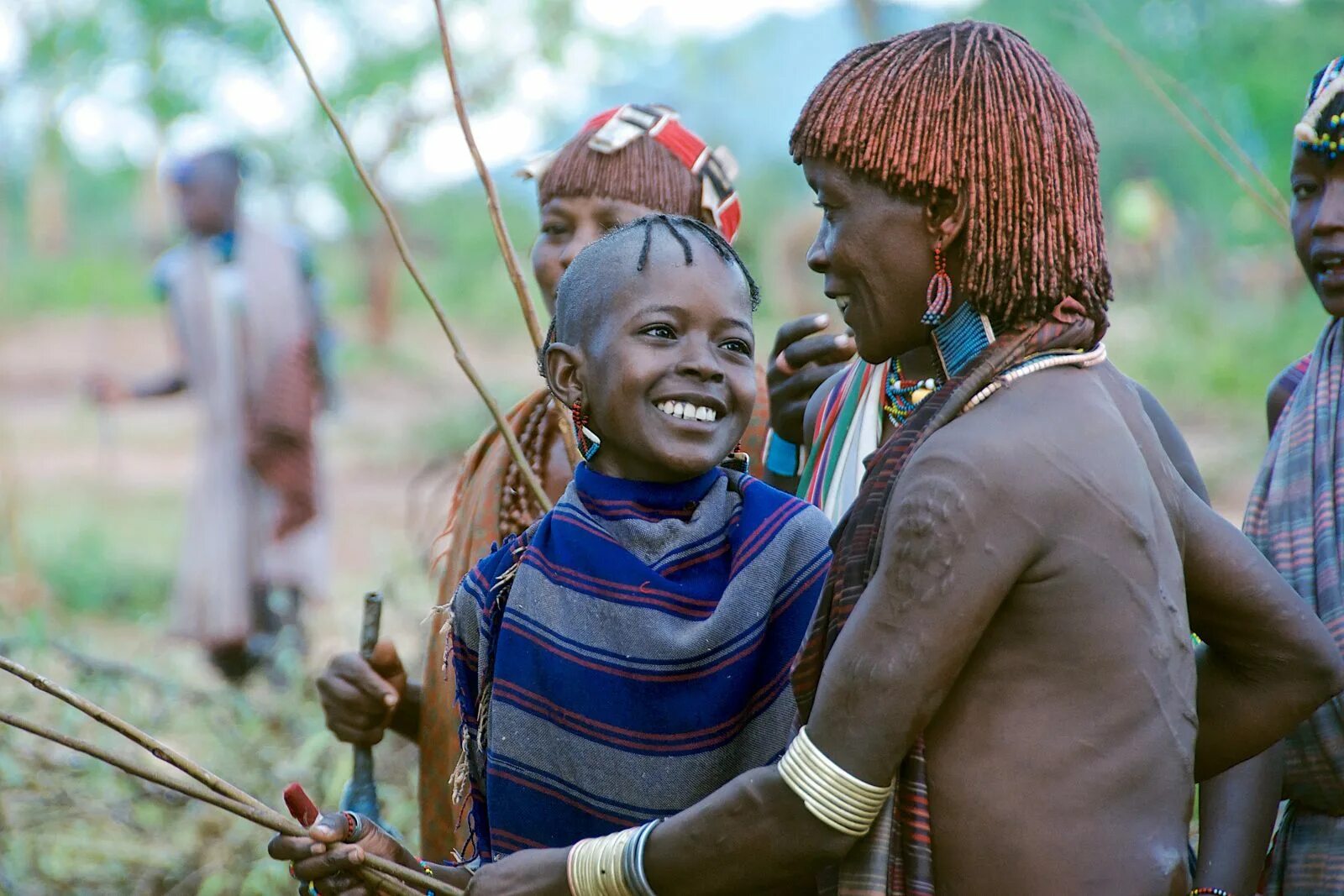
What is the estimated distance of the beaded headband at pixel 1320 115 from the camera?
245cm

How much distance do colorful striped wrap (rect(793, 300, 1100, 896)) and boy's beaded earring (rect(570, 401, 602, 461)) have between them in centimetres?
52

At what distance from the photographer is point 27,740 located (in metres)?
4.88

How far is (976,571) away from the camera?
1608 millimetres

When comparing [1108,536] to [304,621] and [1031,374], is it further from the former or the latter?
[304,621]

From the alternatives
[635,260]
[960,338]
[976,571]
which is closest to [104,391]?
[635,260]

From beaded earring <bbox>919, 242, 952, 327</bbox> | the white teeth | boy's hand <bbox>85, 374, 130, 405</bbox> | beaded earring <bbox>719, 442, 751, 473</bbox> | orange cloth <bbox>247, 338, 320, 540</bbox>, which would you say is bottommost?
orange cloth <bbox>247, 338, 320, 540</bbox>

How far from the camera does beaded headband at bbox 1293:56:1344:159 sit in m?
2.45

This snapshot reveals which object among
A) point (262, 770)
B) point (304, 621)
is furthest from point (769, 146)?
point (262, 770)

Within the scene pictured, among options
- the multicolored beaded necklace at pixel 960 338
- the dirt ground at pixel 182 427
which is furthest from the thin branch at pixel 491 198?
the dirt ground at pixel 182 427

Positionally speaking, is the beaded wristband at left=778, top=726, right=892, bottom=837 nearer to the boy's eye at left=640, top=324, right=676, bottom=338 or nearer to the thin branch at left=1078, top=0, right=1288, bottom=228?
the boy's eye at left=640, top=324, right=676, bottom=338

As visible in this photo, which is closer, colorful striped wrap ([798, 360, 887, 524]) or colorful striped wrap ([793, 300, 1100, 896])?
colorful striped wrap ([793, 300, 1100, 896])

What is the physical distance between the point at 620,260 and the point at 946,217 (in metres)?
0.57

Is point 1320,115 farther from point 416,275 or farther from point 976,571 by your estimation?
point 416,275

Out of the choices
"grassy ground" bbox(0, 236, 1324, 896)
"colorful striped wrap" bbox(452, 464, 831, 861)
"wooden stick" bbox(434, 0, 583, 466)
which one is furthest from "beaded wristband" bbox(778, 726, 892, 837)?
"grassy ground" bbox(0, 236, 1324, 896)
